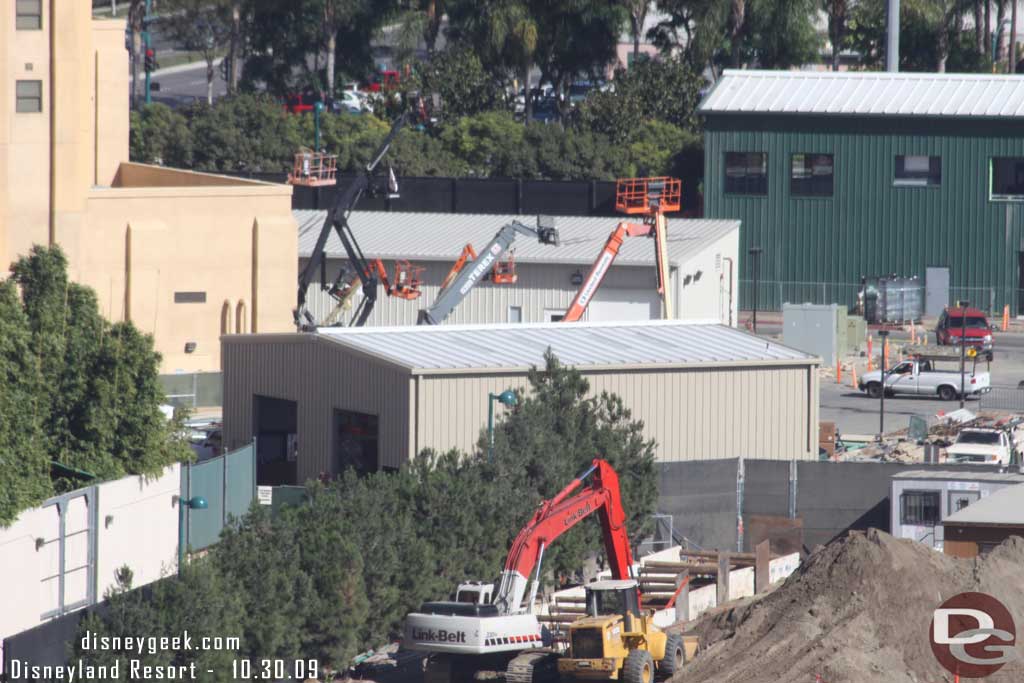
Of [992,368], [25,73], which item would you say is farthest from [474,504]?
[992,368]

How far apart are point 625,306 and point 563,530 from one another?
32492mm

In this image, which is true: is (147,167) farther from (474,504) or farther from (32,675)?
(32,675)

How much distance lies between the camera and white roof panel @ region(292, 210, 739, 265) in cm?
6297

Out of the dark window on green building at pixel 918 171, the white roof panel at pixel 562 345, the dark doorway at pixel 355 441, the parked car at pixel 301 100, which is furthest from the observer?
the parked car at pixel 301 100

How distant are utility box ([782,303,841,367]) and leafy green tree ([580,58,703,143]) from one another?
34162mm

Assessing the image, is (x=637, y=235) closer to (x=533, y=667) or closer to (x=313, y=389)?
(x=313, y=389)

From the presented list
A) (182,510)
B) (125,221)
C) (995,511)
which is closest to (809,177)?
(125,221)

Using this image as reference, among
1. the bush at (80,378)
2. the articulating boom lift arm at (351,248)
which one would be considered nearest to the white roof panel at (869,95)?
the articulating boom lift arm at (351,248)

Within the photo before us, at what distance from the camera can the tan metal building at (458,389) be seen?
37.1 m

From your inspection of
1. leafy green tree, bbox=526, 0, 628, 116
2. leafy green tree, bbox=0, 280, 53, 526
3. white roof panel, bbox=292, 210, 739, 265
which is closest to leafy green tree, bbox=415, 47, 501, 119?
leafy green tree, bbox=526, 0, 628, 116

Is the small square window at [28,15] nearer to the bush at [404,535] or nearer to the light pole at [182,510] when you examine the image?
the bush at [404,535]

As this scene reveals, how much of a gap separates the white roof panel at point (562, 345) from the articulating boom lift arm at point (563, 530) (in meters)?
6.55

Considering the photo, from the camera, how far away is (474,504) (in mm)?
31734

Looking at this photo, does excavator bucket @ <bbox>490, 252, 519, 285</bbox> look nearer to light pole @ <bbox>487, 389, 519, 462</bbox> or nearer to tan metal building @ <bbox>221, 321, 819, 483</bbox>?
tan metal building @ <bbox>221, 321, 819, 483</bbox>
